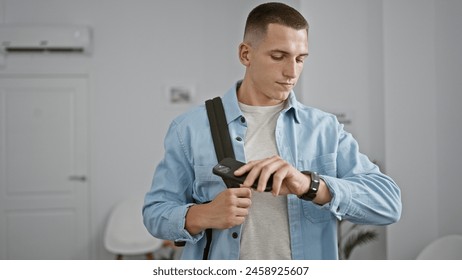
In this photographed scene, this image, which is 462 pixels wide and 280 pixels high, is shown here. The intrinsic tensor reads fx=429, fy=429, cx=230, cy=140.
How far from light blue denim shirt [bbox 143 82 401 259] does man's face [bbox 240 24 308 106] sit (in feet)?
0.16

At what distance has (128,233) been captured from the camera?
273 cm

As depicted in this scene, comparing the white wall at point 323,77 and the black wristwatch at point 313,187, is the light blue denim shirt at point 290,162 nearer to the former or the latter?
the black wristwatch at point 313,187

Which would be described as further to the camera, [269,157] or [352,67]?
[352,67]

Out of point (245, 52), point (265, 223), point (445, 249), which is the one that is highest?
point (245, 52)

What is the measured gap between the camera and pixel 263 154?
811mm

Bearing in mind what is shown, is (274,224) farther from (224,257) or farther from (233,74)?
(233,74)

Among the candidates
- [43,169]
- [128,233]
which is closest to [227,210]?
[128,233]

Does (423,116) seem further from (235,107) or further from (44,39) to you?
(44,39)

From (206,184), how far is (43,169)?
2.24m

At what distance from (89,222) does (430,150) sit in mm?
2216

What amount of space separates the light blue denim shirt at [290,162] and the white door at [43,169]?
71.7 inches

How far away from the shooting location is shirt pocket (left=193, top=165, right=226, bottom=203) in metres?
0.78

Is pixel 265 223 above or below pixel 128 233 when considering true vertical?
above
